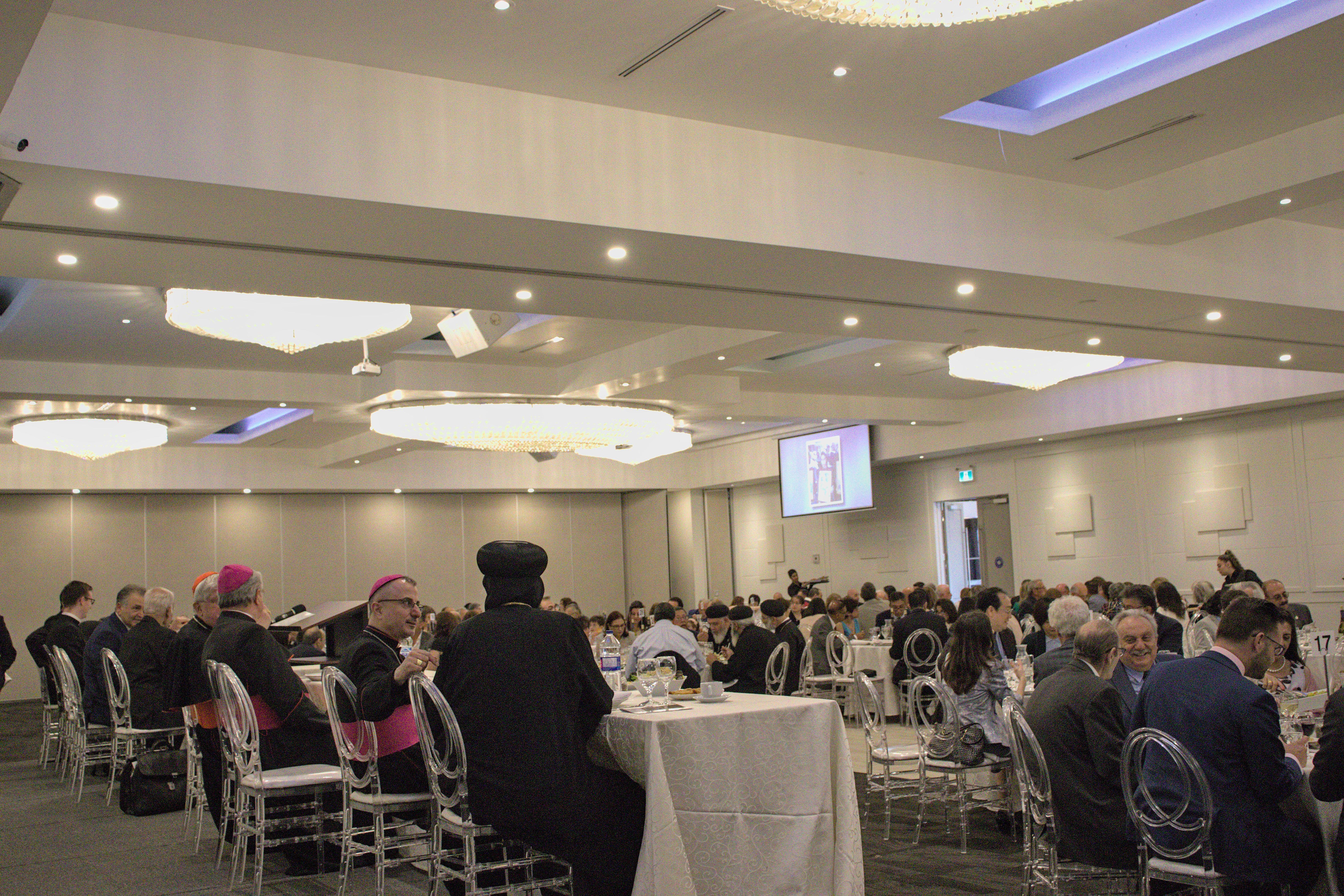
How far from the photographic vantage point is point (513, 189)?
4996 mm

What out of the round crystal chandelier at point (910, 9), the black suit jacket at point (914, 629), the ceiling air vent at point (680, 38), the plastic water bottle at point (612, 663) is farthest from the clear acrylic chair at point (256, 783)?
the black suit jacket at point (914, 629)

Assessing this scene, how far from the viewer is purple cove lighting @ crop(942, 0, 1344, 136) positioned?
15.4 feet

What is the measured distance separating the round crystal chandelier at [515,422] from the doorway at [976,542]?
5.72 m

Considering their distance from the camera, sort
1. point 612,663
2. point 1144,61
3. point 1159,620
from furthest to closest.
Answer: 1. point 1159,620
2. point 1144,61
3. point 612,663

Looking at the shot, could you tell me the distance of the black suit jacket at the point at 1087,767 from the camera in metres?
3.75

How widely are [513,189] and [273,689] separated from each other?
2.55 metres

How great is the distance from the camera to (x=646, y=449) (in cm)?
1430

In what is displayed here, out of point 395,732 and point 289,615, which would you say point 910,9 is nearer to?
point 395,732

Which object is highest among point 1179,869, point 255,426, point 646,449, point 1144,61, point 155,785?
point 1144,61

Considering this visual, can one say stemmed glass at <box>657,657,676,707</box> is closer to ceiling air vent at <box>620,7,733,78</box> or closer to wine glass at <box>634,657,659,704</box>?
wine glass at <box>634,657,659,704</box>

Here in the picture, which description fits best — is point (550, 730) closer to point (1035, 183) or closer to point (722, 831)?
point (722, 831)

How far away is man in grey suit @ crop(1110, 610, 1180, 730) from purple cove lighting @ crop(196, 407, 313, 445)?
10.0 m

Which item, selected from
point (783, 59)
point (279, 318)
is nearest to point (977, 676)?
point (783, 59)

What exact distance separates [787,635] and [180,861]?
4.51 meters
